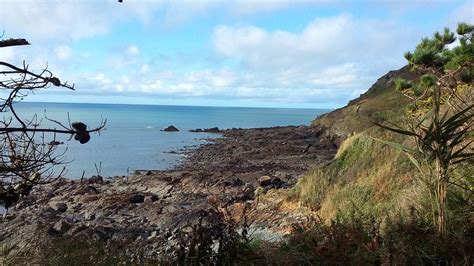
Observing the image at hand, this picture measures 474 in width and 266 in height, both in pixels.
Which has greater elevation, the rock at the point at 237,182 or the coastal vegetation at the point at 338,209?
the coastal vegetation at the point at 338,209

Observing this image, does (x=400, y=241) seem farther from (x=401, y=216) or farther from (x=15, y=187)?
(x=15, y=187)

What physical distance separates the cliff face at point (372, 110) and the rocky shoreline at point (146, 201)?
11.7 ft

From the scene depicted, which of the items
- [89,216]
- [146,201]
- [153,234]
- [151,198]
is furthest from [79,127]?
[151,198]

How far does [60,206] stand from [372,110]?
109 ft

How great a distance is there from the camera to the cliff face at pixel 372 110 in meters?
33.7

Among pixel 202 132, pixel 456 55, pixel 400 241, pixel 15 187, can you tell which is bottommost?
pixel 202 132

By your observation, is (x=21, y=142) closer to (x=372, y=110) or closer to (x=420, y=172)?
(x=420, y=172)

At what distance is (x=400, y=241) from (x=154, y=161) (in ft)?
130

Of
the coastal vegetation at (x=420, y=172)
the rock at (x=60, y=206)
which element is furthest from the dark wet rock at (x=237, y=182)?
the coastal vegetation at (x=420, y=172)

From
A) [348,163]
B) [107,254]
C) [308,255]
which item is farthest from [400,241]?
[348,163]

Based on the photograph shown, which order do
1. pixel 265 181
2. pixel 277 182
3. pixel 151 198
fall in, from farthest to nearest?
pixel 277 182, pixel 265 181, pixel 151 198

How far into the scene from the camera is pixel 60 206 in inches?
923

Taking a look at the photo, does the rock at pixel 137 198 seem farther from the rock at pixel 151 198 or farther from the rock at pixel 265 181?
the rock at pixel 265 181

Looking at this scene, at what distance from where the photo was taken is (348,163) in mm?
13281
